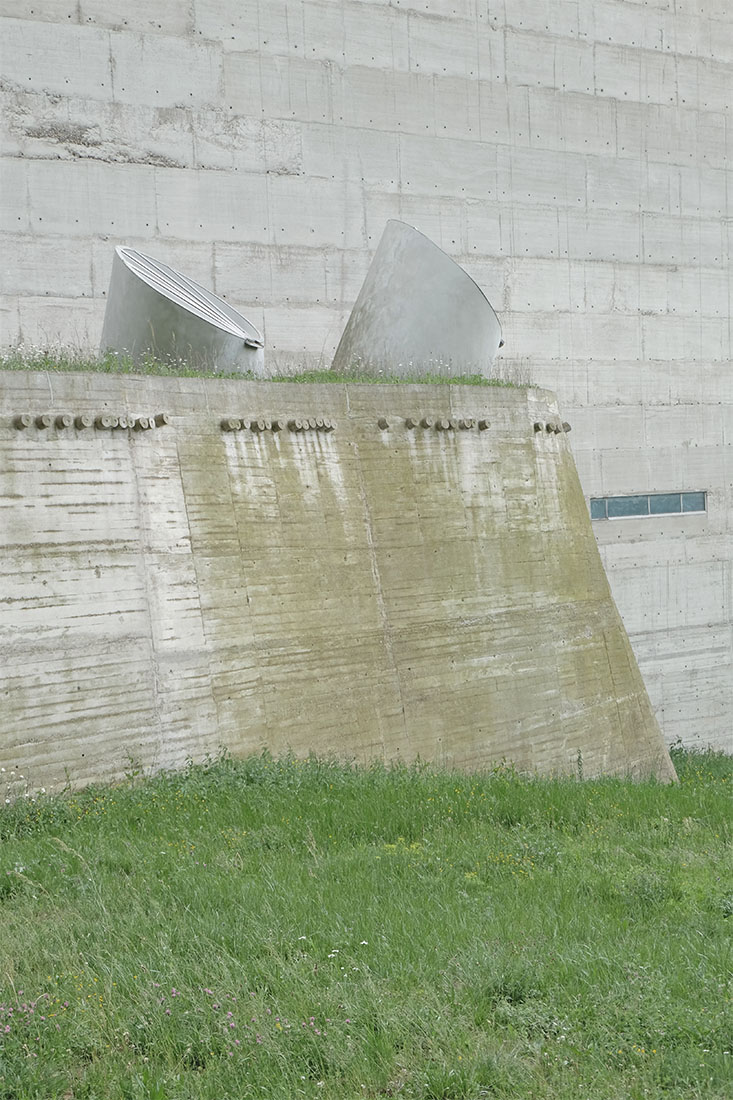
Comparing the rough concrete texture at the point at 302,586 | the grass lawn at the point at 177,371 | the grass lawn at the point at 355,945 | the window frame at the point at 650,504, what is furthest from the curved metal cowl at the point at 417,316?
the window frame at the point at 650,504

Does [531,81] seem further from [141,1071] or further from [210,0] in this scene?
[141,1071]

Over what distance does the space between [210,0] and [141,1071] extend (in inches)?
549

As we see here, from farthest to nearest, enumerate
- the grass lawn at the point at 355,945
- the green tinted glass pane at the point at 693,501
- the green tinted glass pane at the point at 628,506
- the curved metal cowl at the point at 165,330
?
the green tinted glass pane at the point at 693,501 < the green tinted glass pane at the point at 628,506 < the curved metal cowl at the point at 165,330 < the grass lawn at the point at 355,945

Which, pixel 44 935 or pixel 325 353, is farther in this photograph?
pixel 325 353

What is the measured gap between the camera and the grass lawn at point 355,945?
450 cm

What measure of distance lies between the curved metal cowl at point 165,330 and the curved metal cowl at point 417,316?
199 centimetres

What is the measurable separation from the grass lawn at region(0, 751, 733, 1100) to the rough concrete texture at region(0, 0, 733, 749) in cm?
852

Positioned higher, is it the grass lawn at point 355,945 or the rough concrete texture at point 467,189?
the rough concrete texture at point 467,189

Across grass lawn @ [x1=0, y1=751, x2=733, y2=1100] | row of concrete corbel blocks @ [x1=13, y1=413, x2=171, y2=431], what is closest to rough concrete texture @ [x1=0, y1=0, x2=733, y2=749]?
row of concrete corbel blocks @ [x1=13, y1=413, x2=171, y2=431]

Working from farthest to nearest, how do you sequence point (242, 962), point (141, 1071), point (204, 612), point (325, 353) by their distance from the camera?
point (325, 353) < point (204, 612) < point (242, 962) < point (141, 1071)

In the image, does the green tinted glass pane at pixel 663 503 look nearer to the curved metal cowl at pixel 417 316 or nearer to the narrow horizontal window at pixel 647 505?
the narrow horizontal window at pixel 647 505

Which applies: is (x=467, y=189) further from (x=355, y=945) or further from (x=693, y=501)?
(x=355, y=945)

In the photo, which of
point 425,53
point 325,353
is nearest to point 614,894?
point 325,353

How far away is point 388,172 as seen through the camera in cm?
1644
